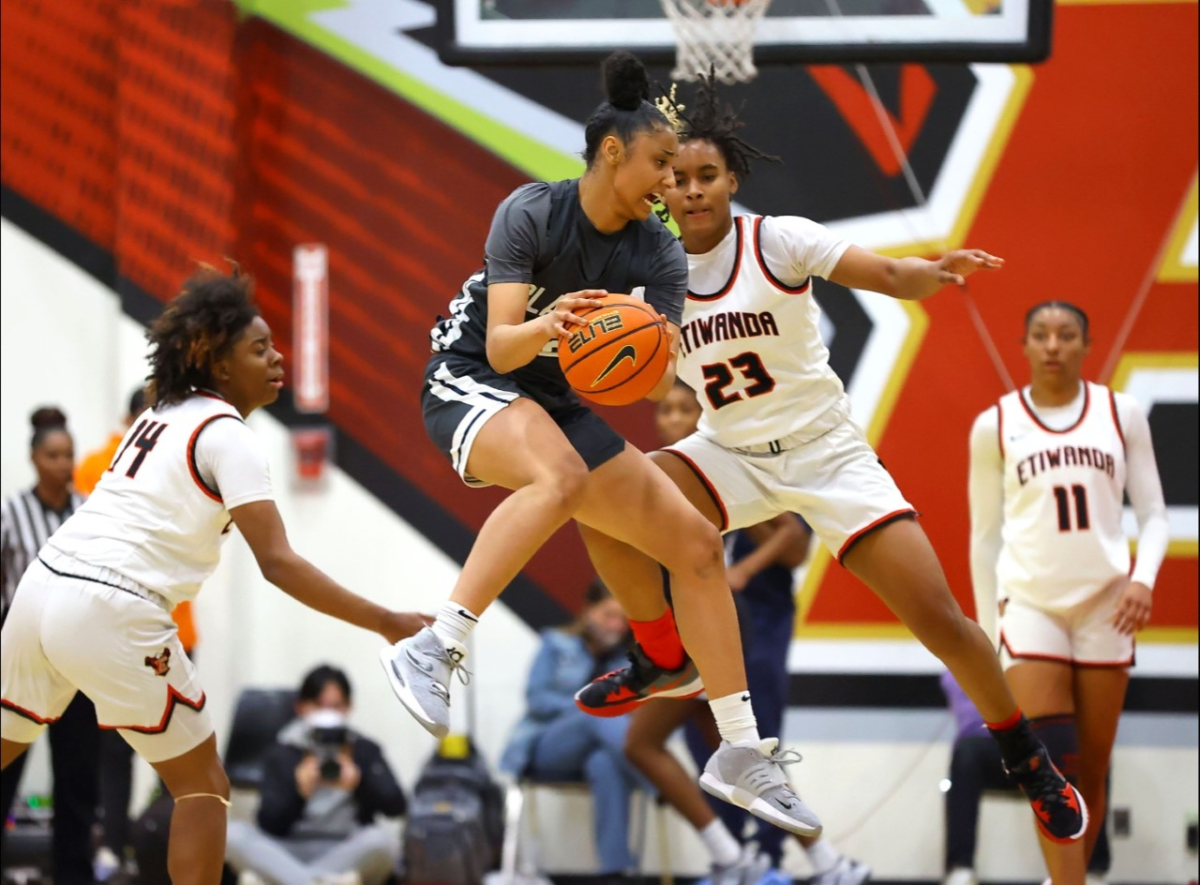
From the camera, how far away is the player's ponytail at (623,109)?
399cm

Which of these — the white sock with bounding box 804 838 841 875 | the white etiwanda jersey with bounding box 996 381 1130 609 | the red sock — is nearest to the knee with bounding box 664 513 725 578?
the red sock

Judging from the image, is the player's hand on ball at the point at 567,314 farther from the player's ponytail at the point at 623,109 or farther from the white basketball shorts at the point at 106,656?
Result: the white basketball shorts at the point at 106,656

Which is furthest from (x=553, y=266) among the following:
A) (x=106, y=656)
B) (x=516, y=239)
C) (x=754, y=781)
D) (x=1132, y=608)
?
(x=1132, y=608)

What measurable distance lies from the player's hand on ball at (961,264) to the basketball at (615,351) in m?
0.86

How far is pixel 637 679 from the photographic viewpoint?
4746 millimetres

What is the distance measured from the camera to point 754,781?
4270 millimetres

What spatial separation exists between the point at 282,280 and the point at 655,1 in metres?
2.61

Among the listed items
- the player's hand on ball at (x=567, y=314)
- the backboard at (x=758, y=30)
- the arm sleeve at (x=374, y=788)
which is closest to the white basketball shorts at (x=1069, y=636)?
the player's hand on ball at (x=567, y=314)

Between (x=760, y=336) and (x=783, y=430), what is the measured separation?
0.30 m

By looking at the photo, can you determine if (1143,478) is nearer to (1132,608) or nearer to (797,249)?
(1132,608)

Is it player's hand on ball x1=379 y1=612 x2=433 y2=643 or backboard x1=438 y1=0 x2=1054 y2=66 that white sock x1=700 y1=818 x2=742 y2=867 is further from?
backboard x1=438 y1=0 x2=1054 y2=66

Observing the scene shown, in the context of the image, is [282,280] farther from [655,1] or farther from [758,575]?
[758,575]

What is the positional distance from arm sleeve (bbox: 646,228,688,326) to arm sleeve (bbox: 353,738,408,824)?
12.8 ft

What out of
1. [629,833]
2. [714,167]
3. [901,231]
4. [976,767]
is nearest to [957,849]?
[976,767]
